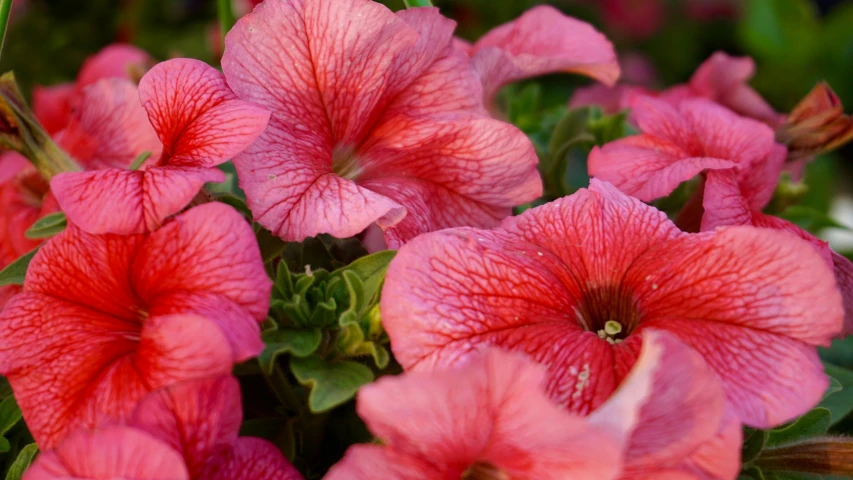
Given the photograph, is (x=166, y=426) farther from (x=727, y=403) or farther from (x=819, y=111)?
(x=819, y=111)

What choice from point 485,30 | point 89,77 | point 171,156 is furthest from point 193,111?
point 485,30

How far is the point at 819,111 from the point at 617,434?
59 centimetres

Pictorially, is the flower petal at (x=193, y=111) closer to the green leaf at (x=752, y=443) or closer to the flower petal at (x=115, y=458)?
the flower petal at (x=115, y=458)

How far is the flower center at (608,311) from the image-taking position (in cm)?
65

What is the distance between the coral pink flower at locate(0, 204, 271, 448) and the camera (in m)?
0.55

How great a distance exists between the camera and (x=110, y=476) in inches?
20.2

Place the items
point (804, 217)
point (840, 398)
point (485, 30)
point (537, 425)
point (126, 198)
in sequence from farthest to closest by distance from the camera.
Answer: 1. point (485, 30)
2. point (804, 217)
3. point (840, 398)
4. point (126, 198)
5. point (537, 425)

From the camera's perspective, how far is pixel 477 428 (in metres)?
0.52

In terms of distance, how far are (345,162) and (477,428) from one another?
323 mm

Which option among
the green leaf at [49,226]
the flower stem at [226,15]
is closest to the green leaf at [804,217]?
the flower stem at [226,15]

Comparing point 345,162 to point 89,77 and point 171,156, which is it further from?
point 89,77

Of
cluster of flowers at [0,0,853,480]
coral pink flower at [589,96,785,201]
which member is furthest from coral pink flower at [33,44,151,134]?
coral pink flower at [589,96,785,201]

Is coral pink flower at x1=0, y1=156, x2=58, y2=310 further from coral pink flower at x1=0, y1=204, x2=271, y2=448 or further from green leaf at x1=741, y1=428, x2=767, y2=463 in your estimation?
green leaf at x1=741, y1=428, x2=767, y2=463

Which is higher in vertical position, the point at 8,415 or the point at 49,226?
the point at 49,226
